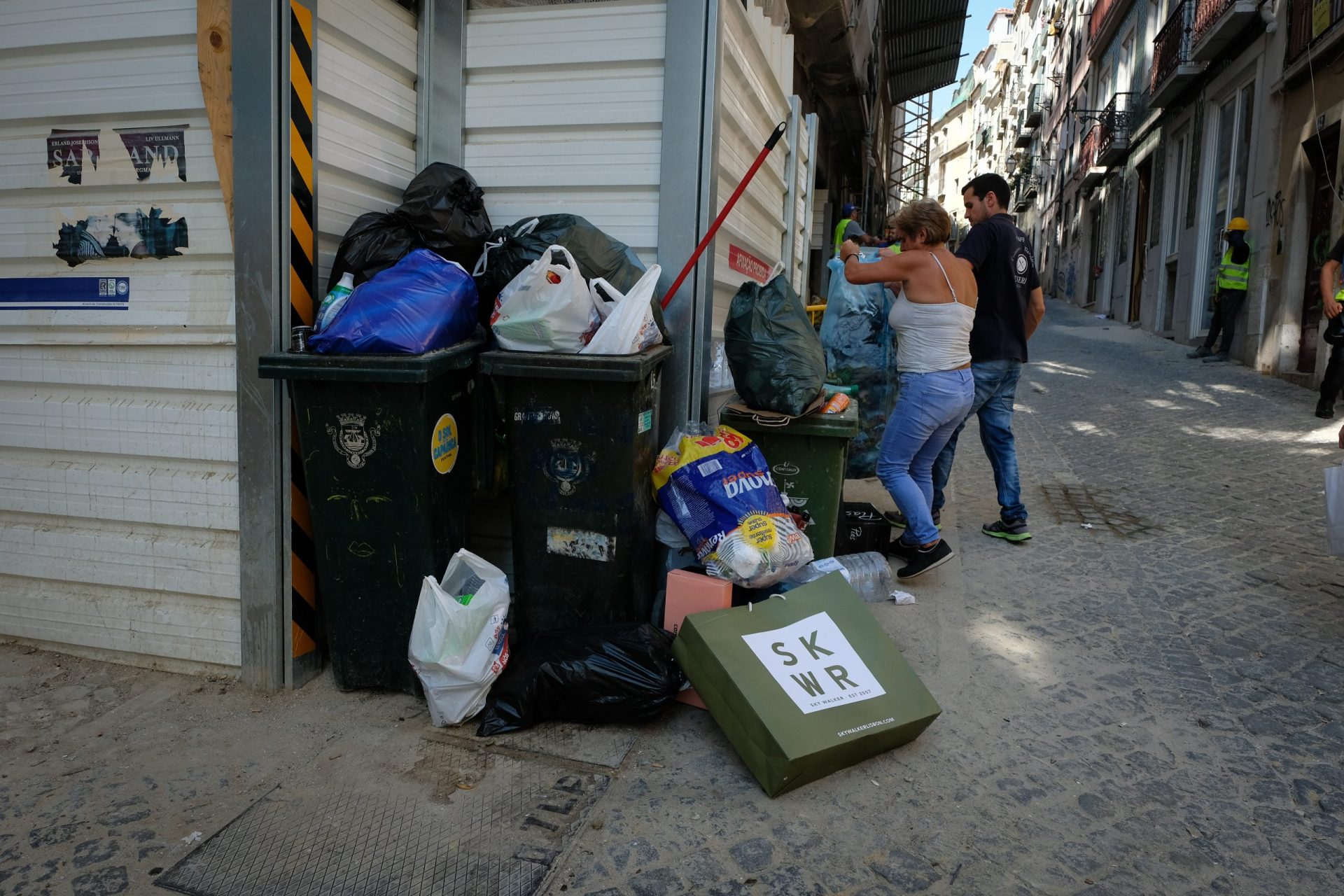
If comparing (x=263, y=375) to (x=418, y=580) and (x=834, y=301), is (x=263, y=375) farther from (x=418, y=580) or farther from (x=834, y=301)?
(x=834, y=301)

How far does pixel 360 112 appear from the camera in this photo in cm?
317

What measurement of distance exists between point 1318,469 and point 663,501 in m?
4.96

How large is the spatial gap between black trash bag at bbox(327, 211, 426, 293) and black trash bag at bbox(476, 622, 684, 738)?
1.40 meters

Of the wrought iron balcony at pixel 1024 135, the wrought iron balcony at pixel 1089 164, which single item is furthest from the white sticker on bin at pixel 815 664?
the wrought iron balcony at pixel 1024 135

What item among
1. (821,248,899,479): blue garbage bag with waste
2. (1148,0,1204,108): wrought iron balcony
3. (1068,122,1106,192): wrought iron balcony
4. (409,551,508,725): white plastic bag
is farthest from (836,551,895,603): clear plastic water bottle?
(1068,122,1106,192): wrought iron balcony

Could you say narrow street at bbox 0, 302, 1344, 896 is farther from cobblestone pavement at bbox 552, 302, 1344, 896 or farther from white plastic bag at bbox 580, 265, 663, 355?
white plastic bag at bbox 580, 265, 663, 355

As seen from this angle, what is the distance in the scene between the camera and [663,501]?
3.02 meters

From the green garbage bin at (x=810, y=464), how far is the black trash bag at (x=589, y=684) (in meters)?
1.16

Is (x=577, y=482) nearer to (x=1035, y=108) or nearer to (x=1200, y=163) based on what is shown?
(x=1200, y=163)

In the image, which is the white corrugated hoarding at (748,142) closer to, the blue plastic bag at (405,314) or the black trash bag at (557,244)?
the black trash bag at (557,244)

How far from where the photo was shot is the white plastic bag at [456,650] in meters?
2.60

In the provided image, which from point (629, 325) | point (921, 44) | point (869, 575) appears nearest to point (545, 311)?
point (629, 325)

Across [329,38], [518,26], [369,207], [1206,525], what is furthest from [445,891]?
[1206,525]

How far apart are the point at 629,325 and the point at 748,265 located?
1.88m
